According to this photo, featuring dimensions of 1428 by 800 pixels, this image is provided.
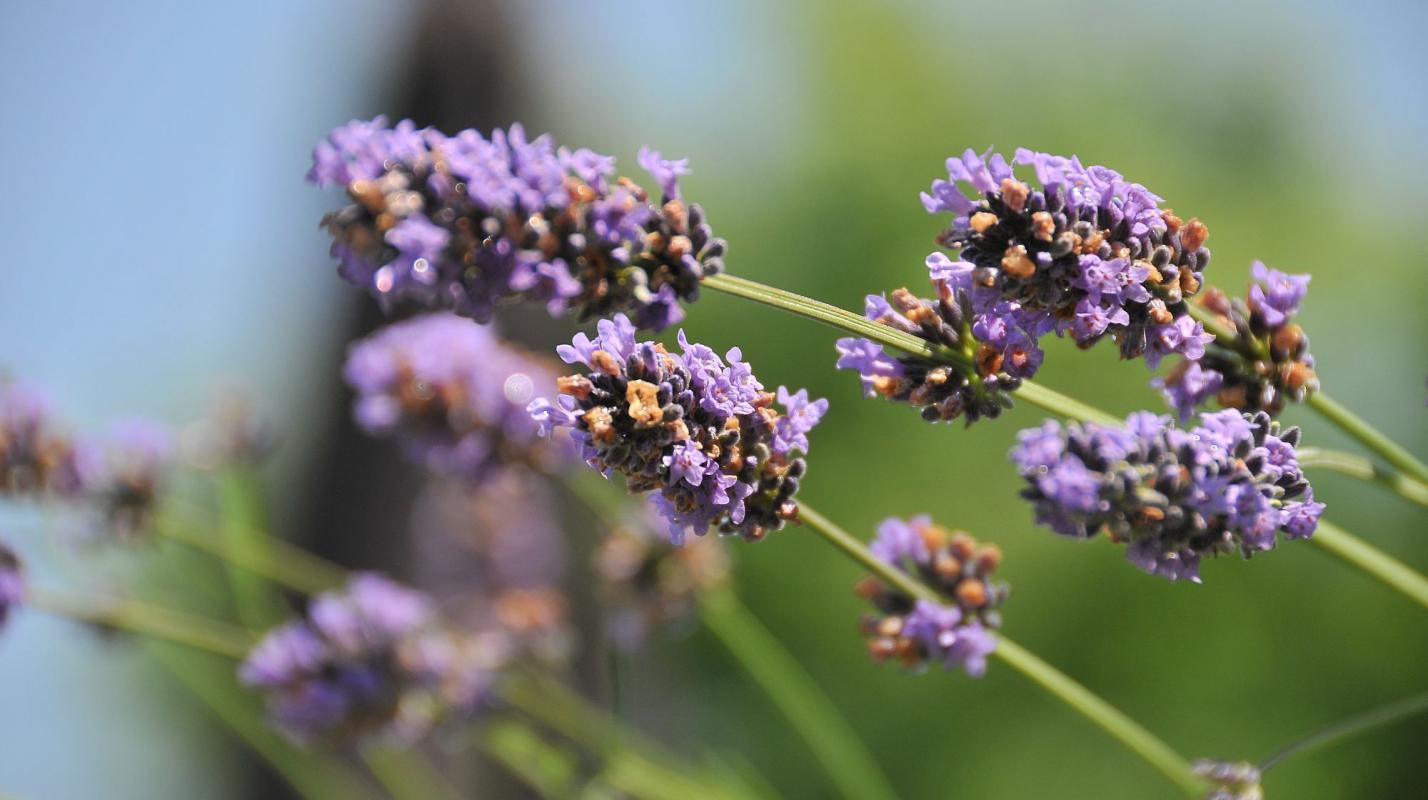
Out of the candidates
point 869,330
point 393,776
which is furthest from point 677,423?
point 393,776

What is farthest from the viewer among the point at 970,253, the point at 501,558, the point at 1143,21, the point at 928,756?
the point at 1143,21

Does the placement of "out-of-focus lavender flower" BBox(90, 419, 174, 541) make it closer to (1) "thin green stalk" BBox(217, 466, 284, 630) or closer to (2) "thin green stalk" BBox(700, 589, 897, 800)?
(1) "thin green stalk" BBox(217, 466, 284, 630)

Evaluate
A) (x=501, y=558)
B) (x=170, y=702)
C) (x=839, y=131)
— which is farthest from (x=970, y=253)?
(x=170, y=702)

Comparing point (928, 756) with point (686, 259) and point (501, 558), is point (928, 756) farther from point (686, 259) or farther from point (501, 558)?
point (686, 259)

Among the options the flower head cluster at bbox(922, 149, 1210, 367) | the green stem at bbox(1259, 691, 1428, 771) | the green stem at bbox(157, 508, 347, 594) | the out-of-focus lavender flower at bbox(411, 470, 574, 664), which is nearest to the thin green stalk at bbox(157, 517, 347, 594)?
the green stem at bbox(157, 508, 347, 594)

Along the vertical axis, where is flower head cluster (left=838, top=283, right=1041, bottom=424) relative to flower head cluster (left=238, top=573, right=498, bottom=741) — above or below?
above

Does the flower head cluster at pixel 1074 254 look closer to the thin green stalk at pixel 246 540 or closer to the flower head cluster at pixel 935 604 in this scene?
the flower head cluster at pixel 935 604
